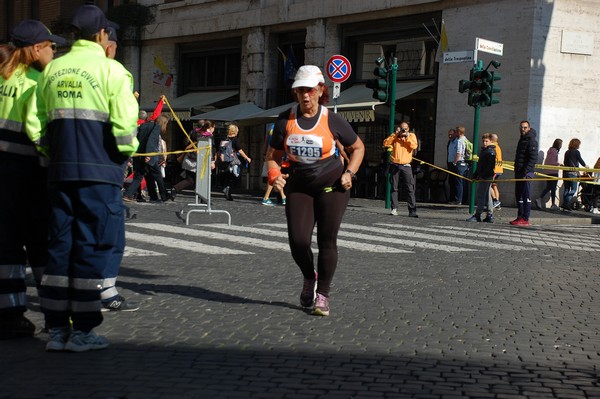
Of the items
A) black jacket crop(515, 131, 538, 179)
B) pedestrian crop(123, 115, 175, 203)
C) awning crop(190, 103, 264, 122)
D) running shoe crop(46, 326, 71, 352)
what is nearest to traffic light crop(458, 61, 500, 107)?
black jacket crop(515, 131, 538, 179)

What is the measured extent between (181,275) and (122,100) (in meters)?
3.55

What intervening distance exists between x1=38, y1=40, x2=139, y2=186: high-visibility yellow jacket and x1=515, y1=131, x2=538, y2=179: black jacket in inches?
481

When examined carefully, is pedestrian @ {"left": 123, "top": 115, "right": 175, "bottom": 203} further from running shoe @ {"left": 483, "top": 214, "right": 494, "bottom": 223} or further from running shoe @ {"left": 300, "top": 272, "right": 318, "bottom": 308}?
running shoe @ {"left": 300, "top": 272, "right": 318, "bottom": 308}

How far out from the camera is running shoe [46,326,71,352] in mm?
5348

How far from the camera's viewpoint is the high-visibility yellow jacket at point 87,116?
533cm

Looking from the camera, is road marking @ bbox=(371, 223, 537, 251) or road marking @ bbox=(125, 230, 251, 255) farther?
road marking @ bbox=(371, 223, 537, 251)

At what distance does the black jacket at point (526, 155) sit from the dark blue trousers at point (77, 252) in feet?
40.3

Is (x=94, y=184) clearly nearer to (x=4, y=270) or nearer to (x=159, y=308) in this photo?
(x=4, y=270)

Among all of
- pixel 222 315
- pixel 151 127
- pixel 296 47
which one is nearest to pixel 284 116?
pixel 222 315

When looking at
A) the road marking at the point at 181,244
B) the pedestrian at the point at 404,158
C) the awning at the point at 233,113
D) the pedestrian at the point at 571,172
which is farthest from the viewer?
the awning at the point at 233,113

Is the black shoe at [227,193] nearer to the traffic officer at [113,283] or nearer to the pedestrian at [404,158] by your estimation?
the pedestrian at [404,158]

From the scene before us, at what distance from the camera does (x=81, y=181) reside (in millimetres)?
5324

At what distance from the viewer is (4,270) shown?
5719 mm

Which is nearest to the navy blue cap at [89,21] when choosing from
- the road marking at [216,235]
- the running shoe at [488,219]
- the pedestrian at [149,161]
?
the road marking at [216,235]
